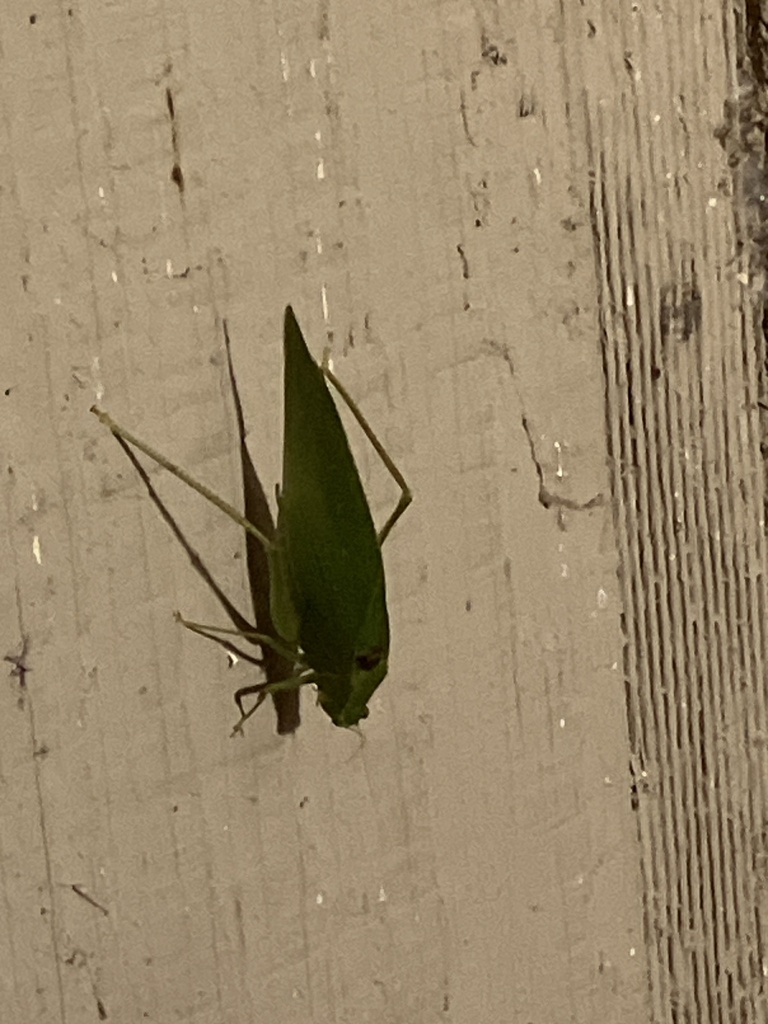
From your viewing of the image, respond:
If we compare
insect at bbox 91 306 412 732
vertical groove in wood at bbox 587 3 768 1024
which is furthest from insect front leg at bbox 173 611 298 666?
vertical groove in wood at bbox 587 3 768 1024

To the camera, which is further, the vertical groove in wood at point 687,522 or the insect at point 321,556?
the vertical groove in wood at point 687,522

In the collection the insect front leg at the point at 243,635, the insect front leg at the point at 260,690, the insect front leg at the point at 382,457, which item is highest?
the insect front leg at the point at 382,457

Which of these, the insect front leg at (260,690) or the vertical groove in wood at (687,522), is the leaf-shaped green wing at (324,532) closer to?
the insect front leg at (260,690)

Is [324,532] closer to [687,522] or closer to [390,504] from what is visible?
[390,504]

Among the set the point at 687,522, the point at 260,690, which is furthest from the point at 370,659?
the point at 687,522

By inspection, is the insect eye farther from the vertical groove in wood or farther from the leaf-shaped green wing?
the vertical groove in wood

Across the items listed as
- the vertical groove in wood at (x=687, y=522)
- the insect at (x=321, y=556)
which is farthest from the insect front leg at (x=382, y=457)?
the vertical groove in wood at (x=687, y=522)

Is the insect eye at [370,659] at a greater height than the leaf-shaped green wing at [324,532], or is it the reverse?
the leaf-shaped green wing at [324,532]
